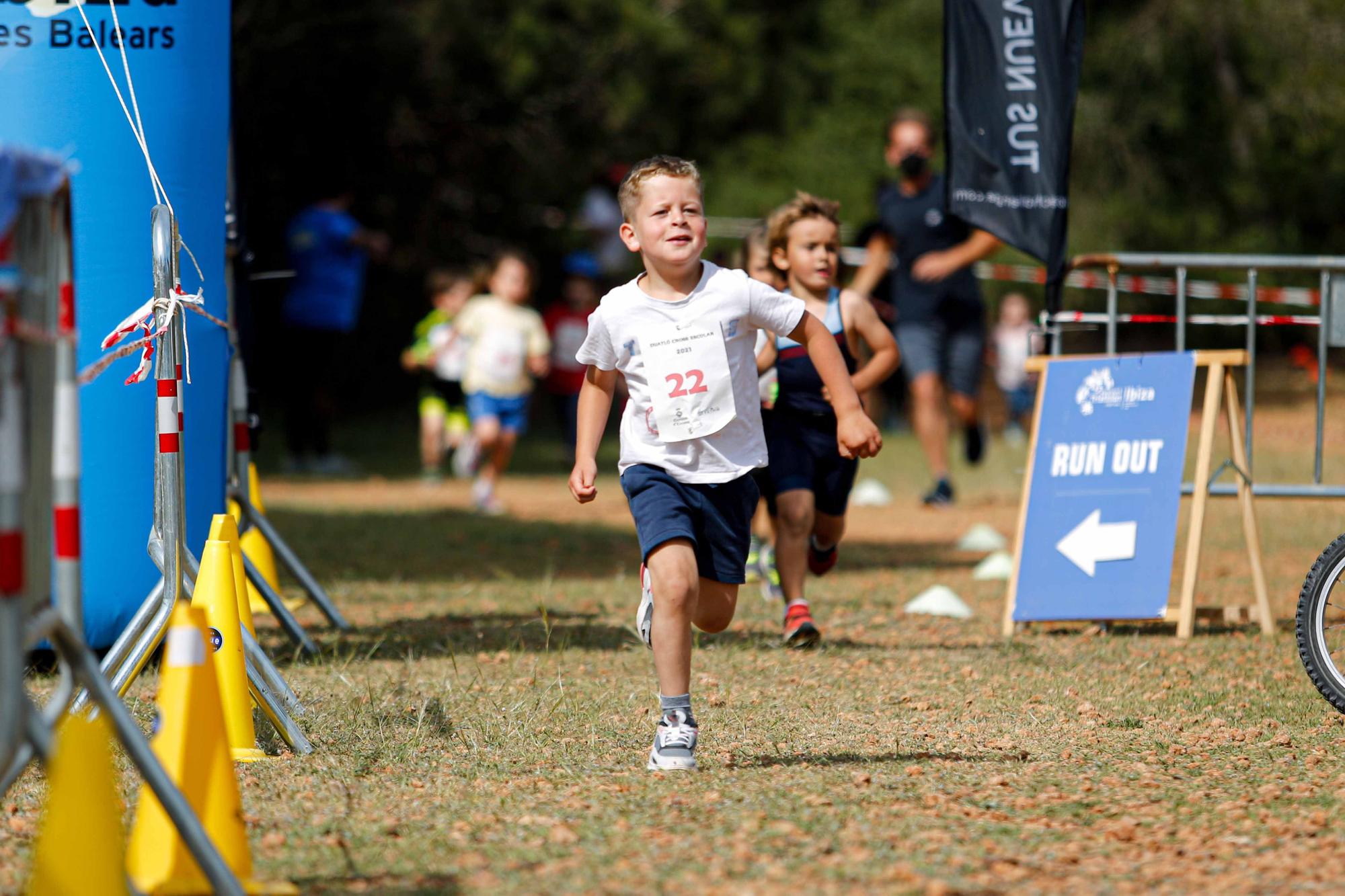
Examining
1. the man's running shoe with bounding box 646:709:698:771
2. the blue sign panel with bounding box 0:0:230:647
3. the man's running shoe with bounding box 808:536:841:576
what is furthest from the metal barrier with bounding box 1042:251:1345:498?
the blue sign panel with bounding box 0:0:230:647

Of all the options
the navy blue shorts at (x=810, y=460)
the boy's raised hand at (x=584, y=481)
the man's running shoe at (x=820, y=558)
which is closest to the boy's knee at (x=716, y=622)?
the boy's raised hand at (x=584, y=481)

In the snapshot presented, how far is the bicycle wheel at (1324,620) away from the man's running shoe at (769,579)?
3245mm

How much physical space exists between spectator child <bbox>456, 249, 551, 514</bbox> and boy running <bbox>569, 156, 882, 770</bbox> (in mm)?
8286

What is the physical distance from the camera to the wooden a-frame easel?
7.00m

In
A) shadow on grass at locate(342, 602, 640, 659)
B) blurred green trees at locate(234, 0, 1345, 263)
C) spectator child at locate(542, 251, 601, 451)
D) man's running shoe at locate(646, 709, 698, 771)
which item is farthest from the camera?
blurred green trees at locate(234, 0, 1345, 263)

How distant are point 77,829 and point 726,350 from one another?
239 centimetres

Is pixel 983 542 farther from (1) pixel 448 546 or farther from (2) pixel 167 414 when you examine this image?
(2) pixel 167 414

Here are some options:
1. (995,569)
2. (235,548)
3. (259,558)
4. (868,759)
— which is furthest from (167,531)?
(995,569)

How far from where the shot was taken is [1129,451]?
727cm

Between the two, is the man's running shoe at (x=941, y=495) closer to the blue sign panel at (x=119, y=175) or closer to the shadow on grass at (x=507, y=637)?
the shadow on grass at (x=507, y=637)

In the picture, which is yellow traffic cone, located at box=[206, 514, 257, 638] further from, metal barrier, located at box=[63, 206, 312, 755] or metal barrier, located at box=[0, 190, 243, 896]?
metal barrier, located at box=[0, 190, 243, 896]

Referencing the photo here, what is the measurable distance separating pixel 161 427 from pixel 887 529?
770 cm

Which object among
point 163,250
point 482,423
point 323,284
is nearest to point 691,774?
point 163,250

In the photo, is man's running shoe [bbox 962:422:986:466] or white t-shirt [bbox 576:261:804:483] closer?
white t-shirt [bbox 576:261:804:483]
